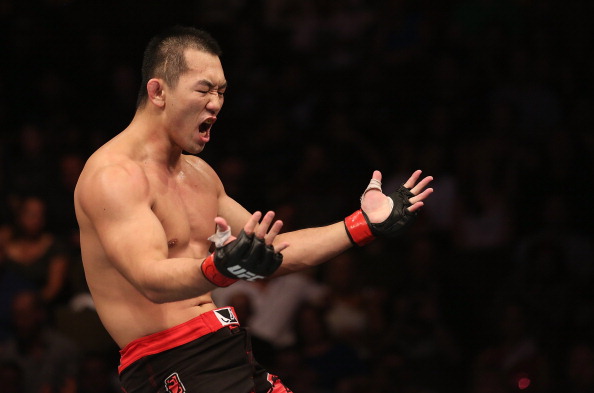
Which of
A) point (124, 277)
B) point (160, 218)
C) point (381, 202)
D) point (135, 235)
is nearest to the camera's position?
point (135, 235)

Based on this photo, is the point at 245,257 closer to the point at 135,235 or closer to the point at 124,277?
the point at 135,235

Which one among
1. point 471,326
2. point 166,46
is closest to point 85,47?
point 471,326

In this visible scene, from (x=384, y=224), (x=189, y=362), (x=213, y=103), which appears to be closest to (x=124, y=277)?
(x=189, y=362)

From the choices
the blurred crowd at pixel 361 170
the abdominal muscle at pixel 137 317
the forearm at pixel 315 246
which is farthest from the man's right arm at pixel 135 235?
the blurred crowd at pixel 361 170

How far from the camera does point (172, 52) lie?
323cm

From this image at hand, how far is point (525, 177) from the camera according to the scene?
6.32 metres

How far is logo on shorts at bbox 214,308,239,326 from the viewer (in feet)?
10.5

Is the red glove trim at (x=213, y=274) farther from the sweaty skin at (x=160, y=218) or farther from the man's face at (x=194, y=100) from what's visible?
the man's face at (x=194, y=100)

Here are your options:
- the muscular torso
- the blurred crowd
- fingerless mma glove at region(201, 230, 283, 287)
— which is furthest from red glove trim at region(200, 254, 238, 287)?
the blurred crowd

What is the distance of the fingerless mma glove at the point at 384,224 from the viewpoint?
3.28 metres

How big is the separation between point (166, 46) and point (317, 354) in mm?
2952

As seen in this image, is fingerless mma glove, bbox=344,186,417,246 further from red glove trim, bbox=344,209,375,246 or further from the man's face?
the man's face

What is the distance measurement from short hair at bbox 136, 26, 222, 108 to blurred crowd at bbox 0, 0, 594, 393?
8.77 ft

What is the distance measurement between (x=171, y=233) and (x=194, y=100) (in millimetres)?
448
